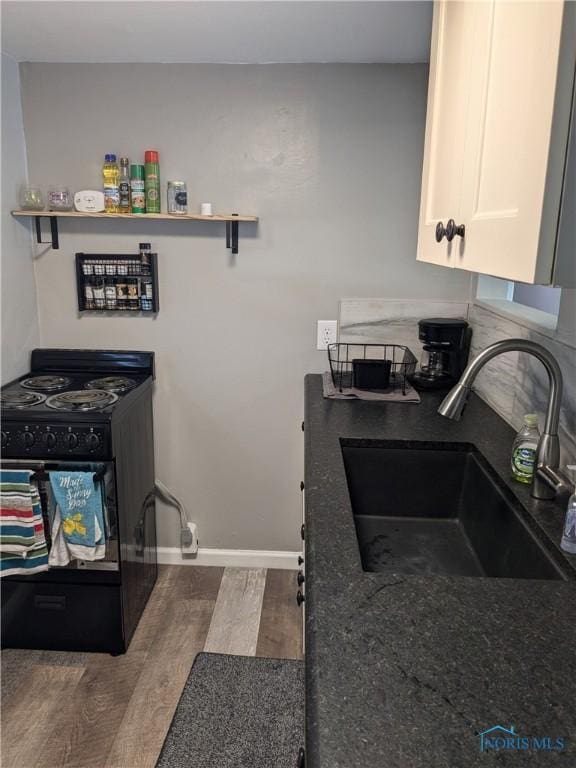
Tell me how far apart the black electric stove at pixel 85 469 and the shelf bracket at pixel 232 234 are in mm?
678

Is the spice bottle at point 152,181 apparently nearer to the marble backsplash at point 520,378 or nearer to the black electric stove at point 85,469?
the black electric stove at point 85,469

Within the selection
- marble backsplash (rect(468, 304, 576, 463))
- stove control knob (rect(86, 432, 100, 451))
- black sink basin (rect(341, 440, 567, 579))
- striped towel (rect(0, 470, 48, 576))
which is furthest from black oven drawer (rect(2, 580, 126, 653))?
marble backsplash (rect(468, 304, 576, 463))

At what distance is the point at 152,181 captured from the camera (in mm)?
2326

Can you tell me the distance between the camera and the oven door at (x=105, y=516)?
2031 mm

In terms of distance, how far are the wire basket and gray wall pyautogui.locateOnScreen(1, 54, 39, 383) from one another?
1.30m

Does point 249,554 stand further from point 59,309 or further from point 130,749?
point 59,309

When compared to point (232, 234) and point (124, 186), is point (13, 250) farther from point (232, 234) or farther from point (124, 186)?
point (232, 234)

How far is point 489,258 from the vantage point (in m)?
0.96

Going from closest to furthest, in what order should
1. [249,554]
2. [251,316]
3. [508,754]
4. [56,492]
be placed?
[508,754]
[56,492]
[251,316]
[249,554]

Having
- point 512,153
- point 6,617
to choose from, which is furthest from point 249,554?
point 512,153

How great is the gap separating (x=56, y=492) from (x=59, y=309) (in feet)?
2.98

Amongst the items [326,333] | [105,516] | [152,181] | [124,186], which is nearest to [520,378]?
[326,333]

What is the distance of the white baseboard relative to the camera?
9.08ft

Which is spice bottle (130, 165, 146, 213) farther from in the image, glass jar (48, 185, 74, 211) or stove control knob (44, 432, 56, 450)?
stove control knob (44, 432, 56, 450)
